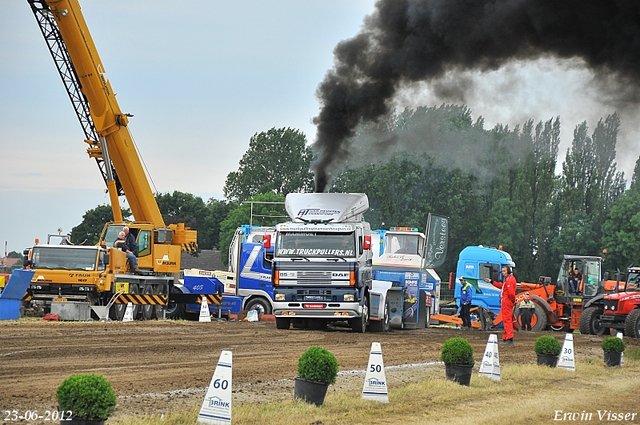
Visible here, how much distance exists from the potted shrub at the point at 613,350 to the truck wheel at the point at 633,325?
8.78m

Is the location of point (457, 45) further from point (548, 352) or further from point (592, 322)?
point (592, 322)

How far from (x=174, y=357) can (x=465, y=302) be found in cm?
1730

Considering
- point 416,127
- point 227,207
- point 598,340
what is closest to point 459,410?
point 598,340

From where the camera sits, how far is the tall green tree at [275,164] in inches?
3627

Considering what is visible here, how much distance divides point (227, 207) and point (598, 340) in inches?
3443

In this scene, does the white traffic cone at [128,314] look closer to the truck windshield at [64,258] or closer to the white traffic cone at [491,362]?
the truck windshield at [64,258]

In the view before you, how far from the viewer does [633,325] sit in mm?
23750

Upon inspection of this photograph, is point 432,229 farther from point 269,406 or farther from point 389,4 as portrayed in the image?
point 269,406

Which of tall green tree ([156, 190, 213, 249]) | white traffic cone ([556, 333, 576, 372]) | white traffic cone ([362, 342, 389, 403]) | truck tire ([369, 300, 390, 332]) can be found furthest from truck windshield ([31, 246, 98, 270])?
tall green tree ([156, 190, 213, 249])

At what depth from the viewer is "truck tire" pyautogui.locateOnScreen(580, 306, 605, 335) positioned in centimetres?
2595

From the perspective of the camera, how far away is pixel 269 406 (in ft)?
29.1

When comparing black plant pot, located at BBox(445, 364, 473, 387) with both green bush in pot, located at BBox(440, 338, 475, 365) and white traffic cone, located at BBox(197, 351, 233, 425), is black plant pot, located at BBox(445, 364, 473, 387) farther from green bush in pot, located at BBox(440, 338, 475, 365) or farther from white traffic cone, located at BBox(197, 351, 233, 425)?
white traffic cone, located at BBox(197, 351, 233, 425)

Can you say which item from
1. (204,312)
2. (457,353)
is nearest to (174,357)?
(457,353)

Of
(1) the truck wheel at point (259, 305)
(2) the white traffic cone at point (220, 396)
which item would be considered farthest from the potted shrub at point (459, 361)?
(1) the truck wheel at point (259, 305)
